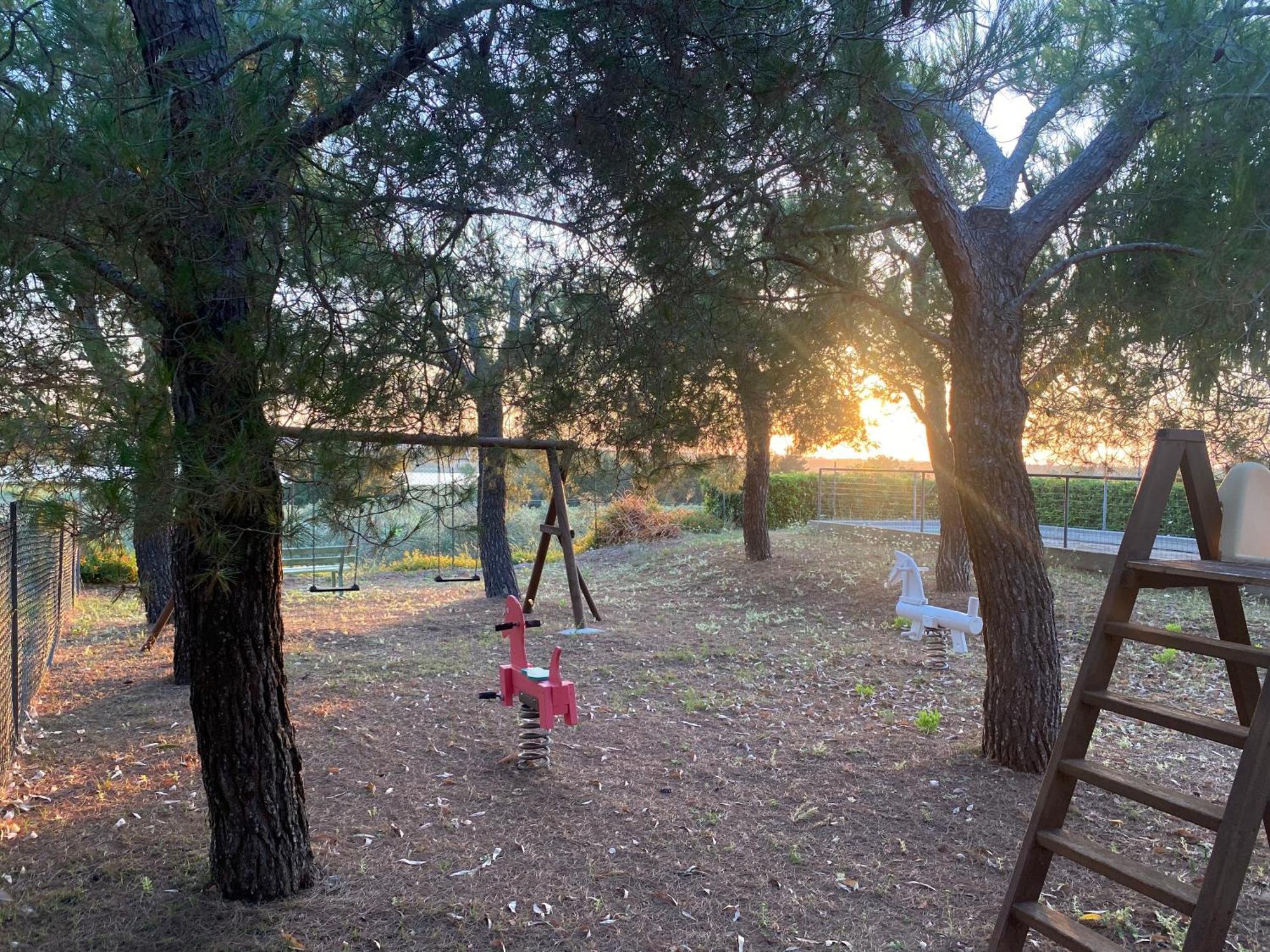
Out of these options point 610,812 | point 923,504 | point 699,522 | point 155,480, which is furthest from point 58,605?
point 699,522

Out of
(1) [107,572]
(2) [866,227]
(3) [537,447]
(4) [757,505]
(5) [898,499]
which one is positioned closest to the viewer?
(2) [866,227]

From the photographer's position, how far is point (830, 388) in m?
7.81

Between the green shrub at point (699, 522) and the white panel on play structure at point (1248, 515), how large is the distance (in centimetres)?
1573

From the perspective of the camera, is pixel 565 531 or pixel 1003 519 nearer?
pixel 1003 519

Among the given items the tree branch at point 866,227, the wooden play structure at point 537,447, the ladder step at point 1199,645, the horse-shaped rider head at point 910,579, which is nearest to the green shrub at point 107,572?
the wooden play structure at point 537,447

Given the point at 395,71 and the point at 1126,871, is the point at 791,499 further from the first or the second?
the point at 395,71

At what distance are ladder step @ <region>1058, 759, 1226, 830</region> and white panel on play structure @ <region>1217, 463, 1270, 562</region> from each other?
752 mm

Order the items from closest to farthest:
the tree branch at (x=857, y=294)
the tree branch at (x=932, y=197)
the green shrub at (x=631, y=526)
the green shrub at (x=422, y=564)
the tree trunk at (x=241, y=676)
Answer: the tree trunk at (x=241, y=676)
the tree branch at (x=932, y=197)
the tree branch at (x=857, y=294)
the green shrub at (x=422, y=564)
the green shrub at (x=631, y=526)

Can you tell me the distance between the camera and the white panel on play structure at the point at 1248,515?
2709mm

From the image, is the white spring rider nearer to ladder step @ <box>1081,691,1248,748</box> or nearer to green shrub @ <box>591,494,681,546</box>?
ladder step @ <box>1081,691,1248,748</box>

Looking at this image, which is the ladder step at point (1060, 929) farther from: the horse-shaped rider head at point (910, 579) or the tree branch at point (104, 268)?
the horse-shaped rider head at point (910, 579)

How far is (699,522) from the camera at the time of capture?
19031 mm

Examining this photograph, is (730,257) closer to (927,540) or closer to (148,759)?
(148,759)

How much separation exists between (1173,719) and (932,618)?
4602 millimetres
